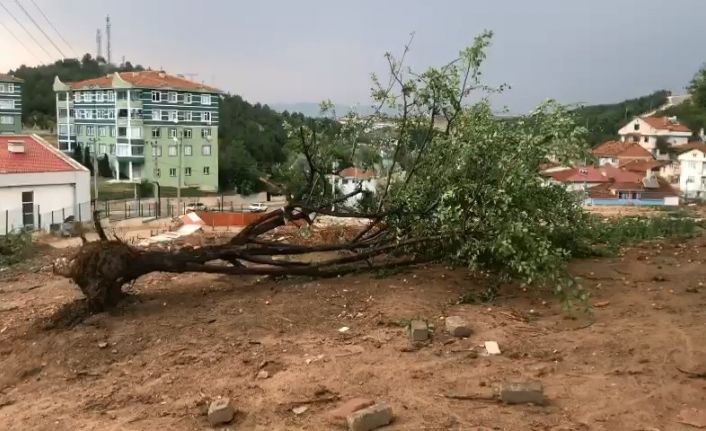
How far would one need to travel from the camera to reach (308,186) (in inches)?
288

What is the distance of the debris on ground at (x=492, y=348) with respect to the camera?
4664 millimetres

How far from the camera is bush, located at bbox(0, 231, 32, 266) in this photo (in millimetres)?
10414

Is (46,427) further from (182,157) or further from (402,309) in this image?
(182,157)

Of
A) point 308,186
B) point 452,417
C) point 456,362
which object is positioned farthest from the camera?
point 308,186

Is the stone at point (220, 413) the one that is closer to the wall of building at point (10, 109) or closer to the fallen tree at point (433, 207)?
the fallen tree at point (433, 207)

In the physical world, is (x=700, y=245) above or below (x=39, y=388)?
above

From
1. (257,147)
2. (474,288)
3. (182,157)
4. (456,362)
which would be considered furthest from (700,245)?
(257,147)

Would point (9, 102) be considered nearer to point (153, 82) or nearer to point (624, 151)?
point (153, 82)

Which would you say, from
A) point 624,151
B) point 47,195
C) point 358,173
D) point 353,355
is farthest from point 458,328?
point 624,151

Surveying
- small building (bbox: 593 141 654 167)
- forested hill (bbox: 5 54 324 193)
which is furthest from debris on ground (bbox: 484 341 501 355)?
small building (bbox: 593 141 654 167)

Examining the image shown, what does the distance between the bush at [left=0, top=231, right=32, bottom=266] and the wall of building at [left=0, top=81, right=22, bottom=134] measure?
44.0m

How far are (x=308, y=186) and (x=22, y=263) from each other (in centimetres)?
542

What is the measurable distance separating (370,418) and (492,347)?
1477 millimetres

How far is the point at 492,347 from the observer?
4.73 metres
